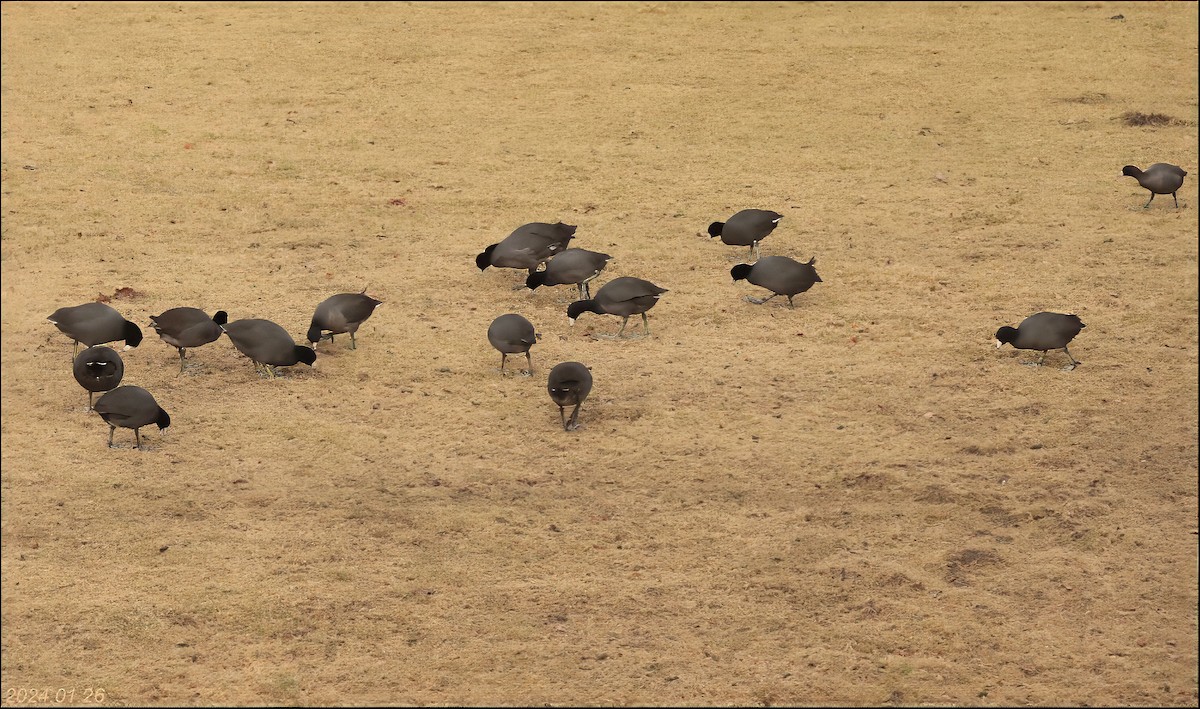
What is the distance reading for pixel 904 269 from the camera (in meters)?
10.8

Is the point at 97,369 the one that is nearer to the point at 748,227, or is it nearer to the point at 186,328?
the point at 186,328

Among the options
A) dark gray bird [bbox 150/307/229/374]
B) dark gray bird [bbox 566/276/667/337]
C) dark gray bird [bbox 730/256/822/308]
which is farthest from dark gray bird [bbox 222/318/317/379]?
dark gray bird [bbox 730/256/822/308]

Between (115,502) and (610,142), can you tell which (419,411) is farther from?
(610,142)

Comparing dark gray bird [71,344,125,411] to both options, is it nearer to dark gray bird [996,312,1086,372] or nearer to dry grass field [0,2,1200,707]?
dry grass field [0,2,1200,707]

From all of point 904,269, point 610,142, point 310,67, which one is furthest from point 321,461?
point 310,67

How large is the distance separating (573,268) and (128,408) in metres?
A: 3.65

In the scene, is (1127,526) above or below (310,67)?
below

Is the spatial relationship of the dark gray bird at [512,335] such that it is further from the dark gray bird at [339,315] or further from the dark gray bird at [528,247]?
the dark gray bird at [528,247]

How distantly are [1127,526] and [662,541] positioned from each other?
2.53 metres

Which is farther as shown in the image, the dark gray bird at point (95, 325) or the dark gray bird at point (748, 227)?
the dark gray bird at point (748, 227)

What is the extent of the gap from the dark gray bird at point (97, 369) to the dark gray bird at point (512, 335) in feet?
7.94

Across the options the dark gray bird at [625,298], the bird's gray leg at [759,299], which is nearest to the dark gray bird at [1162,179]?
the bird's gray leg at [759,299]

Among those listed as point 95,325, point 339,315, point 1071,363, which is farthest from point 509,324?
point 1071,363

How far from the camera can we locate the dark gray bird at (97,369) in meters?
8.20
